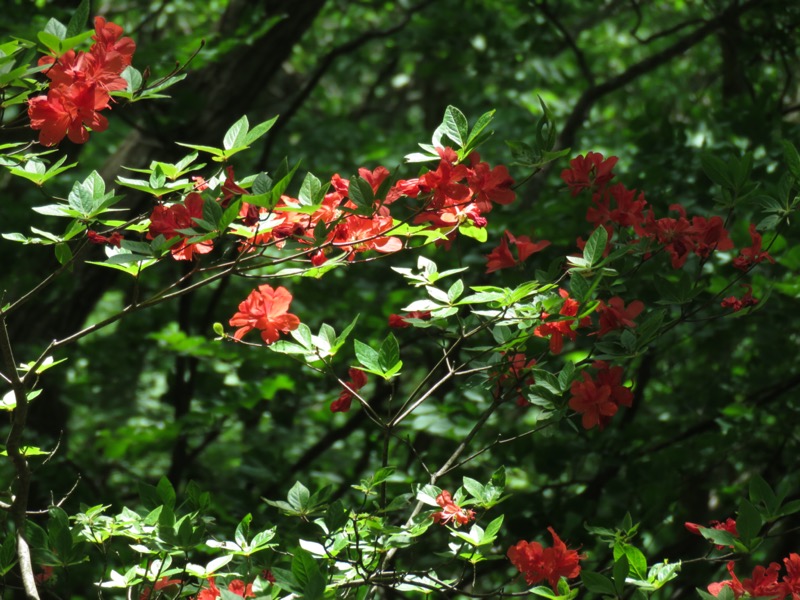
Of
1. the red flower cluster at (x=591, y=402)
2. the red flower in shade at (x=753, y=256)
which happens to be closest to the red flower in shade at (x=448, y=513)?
the red flower cluster at (x=591, y=402)

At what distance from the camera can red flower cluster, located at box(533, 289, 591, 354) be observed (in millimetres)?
1243

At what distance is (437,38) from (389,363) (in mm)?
3108

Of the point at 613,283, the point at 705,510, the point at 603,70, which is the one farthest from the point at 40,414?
the point at 603,70

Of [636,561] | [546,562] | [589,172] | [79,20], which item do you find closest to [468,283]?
[589,172]

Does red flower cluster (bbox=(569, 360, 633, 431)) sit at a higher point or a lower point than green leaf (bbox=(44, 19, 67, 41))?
lower

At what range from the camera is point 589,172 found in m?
1.47

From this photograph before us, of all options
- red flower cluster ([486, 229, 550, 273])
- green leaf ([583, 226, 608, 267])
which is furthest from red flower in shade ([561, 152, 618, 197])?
green leaf ([583, 226, 608, 267])

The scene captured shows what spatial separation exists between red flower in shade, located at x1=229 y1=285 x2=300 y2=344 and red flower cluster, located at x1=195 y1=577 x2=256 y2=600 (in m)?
0.32

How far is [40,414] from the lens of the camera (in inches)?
142

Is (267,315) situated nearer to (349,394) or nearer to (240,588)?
(349,394)

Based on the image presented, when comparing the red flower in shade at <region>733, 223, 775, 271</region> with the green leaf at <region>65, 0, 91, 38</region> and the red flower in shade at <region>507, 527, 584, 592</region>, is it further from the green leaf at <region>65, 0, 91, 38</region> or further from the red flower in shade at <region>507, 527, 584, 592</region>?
the green leaf at <region>65, 0, 91, 38</region>

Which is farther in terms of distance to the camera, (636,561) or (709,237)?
(709,237)

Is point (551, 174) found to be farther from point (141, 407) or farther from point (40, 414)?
point (141, 407)

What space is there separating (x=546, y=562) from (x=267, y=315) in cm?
52
